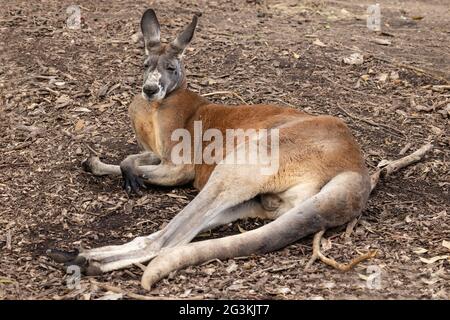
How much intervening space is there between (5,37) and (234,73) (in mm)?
2571

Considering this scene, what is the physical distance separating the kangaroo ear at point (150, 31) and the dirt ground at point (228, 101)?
89 cm

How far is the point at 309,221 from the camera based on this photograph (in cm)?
505

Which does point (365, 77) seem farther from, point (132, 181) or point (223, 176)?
point (223, 176)

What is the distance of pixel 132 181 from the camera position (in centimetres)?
620

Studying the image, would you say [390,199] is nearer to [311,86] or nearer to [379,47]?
[311,86]

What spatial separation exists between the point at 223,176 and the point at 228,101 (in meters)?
2.25

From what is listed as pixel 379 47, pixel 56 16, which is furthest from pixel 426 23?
pixel 56 16

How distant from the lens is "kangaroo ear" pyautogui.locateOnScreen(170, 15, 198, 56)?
6578 mm

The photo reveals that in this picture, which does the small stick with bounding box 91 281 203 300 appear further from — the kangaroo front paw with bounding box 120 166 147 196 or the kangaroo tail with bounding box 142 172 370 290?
the kangaroo front paw with bounding box 120 166 147 196

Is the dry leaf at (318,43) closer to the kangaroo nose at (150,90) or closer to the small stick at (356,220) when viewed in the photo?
the small stick at (356,220)

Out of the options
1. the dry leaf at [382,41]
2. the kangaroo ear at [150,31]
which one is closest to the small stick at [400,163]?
the kangaroo ear at [150,31]

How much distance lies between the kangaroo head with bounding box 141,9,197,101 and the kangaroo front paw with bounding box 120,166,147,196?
1.96 feet

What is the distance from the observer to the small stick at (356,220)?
4.82 meters

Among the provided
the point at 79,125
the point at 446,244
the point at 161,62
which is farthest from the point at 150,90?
the point at 446,244
